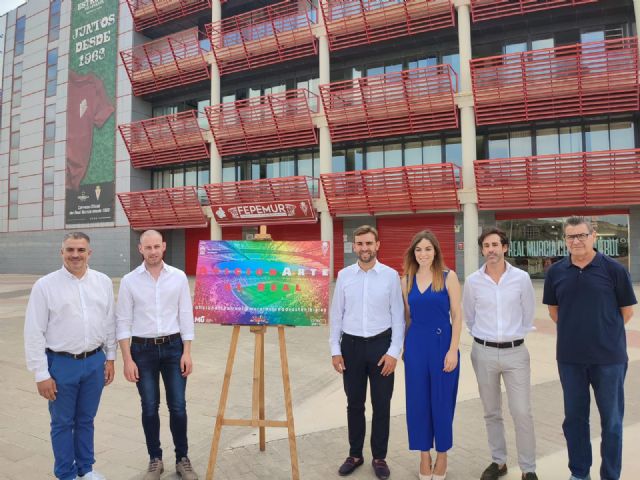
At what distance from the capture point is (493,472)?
11.3ft

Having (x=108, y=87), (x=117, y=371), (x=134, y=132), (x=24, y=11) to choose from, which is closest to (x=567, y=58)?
(x=117, y=371)

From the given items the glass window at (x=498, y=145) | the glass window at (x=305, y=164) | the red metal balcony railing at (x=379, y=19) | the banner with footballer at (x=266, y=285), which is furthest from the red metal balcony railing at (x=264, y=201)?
the banner with footballer at (x=266, y=285)

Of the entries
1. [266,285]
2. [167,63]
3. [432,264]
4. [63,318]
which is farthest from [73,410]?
[167,63]

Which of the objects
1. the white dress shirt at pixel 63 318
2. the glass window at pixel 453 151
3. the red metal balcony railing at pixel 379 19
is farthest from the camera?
the glass window at pixel 453 151

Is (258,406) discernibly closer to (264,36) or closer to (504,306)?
(504,306)

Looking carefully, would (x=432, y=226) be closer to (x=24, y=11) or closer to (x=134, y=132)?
(x=134, y=132)

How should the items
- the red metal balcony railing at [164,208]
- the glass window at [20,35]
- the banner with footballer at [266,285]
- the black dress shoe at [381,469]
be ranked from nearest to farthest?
the black dress shoe at [381,469], the banner with footballer at [266,285], the red metal balcony railing at [164,208], the glass window at [20,35]

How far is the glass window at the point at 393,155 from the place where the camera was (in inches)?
797

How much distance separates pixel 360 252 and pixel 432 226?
17455 millimetres

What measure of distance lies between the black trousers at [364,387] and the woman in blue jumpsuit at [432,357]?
0.21 m

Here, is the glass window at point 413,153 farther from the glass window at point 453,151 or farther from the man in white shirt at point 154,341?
the man in white shirt at point 154,341

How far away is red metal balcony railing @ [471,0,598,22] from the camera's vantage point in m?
16.5

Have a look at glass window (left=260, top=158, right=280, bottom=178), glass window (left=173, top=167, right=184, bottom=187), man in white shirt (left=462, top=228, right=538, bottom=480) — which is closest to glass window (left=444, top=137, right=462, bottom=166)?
glass window (left=260, top=158, right=280, bottom=178)

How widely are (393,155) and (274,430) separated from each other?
1733 centimetres
